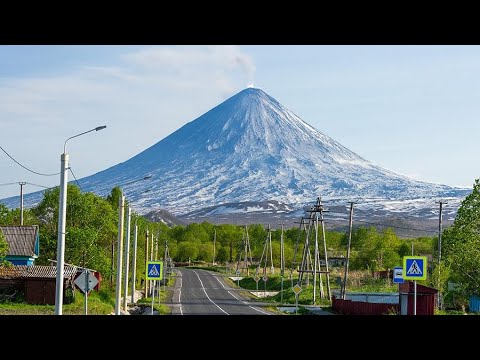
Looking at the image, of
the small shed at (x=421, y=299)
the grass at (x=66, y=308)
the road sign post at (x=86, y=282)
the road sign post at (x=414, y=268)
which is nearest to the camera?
the road sign post at (x=414, y=268)

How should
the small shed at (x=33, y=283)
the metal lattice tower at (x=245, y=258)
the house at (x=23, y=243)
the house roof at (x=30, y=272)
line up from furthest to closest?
1. the metal lattice tower at (x=245, y=258)
2. the house at (x=23, y=243)
3. the house roof at (x=30, y=272)
4. the small shed at (x=33, y=283)

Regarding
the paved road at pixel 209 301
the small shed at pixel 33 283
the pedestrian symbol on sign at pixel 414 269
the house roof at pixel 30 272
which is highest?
the pedestrian symbol on sign at pixel 414 269

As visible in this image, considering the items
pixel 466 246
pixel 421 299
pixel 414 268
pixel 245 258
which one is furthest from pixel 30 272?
pixel 245 258

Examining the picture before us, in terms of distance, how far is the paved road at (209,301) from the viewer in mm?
35119

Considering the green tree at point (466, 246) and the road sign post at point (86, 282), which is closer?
the road sign post at point (86, 282)

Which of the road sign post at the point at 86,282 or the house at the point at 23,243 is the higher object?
the house at the point at 23,243

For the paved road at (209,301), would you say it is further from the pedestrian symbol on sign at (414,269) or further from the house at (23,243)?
the pedestrian symbol on sign at (414,269)

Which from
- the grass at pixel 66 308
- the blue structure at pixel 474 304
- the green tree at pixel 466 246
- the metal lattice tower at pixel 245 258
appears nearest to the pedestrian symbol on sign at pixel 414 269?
the grass at pixel 66 308

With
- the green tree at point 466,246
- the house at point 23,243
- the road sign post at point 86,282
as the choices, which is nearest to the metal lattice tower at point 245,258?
the house at point 23,243

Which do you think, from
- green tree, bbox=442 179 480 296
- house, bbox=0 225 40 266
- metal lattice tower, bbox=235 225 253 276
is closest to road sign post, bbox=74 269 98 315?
green tree, bbox=442 179 480 296

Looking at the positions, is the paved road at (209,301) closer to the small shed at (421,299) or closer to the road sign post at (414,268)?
the small shed at (421,299)

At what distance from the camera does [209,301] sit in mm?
44219
